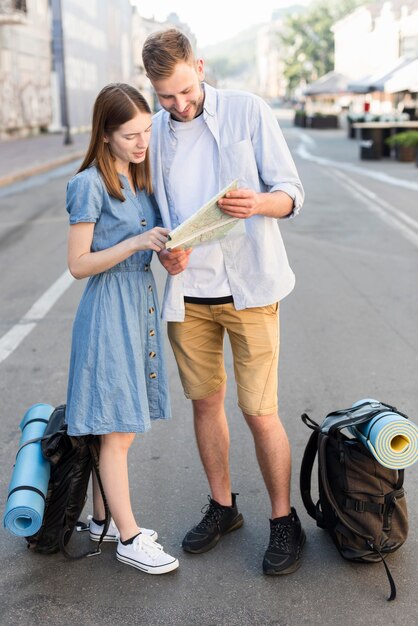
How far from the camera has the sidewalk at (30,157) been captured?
74.7 feet

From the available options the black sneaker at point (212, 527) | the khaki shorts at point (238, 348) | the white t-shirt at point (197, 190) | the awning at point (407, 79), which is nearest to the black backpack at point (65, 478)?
the black sneaker at point (212, 527)

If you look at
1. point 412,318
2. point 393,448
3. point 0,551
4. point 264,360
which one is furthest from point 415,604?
point 412,318

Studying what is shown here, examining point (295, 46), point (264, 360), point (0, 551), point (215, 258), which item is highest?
point (295, 46)

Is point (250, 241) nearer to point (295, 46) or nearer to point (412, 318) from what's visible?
point (412, 318)

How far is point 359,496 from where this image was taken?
→ 320 centimetres

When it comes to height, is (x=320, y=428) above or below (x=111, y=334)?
below

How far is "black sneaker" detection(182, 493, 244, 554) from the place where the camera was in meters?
3.43

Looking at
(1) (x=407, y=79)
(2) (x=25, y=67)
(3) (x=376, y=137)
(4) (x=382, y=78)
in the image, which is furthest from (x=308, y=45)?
(3) (x=376, y=137)

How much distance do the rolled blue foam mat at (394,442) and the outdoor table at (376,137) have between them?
2408 centimetres

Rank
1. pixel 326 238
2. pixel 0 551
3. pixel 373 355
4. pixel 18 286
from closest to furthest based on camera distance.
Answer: pixel 0 551 < pixel 373 355 < pixel 18 286 < pixel 326 238

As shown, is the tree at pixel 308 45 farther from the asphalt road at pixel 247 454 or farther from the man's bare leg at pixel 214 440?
the man's bare leg at pixel 214 440

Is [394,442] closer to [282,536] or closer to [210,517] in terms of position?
[282,536]

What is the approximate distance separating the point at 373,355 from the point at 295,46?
121384mm

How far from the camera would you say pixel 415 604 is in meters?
3.00
